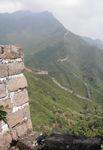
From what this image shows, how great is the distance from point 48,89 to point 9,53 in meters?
57.6

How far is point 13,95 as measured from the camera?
11.0ft

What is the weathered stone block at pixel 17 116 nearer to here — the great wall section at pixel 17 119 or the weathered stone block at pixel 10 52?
the great wall section at pixel 17 119

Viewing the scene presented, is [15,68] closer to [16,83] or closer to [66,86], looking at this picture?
[16,83]

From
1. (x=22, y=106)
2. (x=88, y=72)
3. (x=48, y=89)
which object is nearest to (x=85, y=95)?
(x=48, y=89)

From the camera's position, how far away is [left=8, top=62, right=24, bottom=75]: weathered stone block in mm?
3329

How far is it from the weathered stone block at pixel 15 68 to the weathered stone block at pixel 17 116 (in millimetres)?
606

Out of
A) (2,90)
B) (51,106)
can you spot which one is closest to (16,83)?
(2,90)

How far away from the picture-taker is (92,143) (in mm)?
2691

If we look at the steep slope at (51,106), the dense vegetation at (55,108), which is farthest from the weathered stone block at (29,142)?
the dense vegetation at (55,108)

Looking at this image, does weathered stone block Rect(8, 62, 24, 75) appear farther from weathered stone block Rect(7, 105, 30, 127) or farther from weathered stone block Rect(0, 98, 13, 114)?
weathered stone block Rect(7, 105, 30, 127)

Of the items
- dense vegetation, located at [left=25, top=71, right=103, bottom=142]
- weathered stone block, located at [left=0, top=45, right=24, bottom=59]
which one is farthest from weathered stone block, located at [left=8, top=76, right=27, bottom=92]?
dense vegetation, located at [left=25, top=71, right=103, bottom=142]

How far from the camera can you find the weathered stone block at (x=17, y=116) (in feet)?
10.7

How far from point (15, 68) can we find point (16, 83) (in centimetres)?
23

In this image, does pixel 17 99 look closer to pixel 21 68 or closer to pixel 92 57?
pixel 21 68
